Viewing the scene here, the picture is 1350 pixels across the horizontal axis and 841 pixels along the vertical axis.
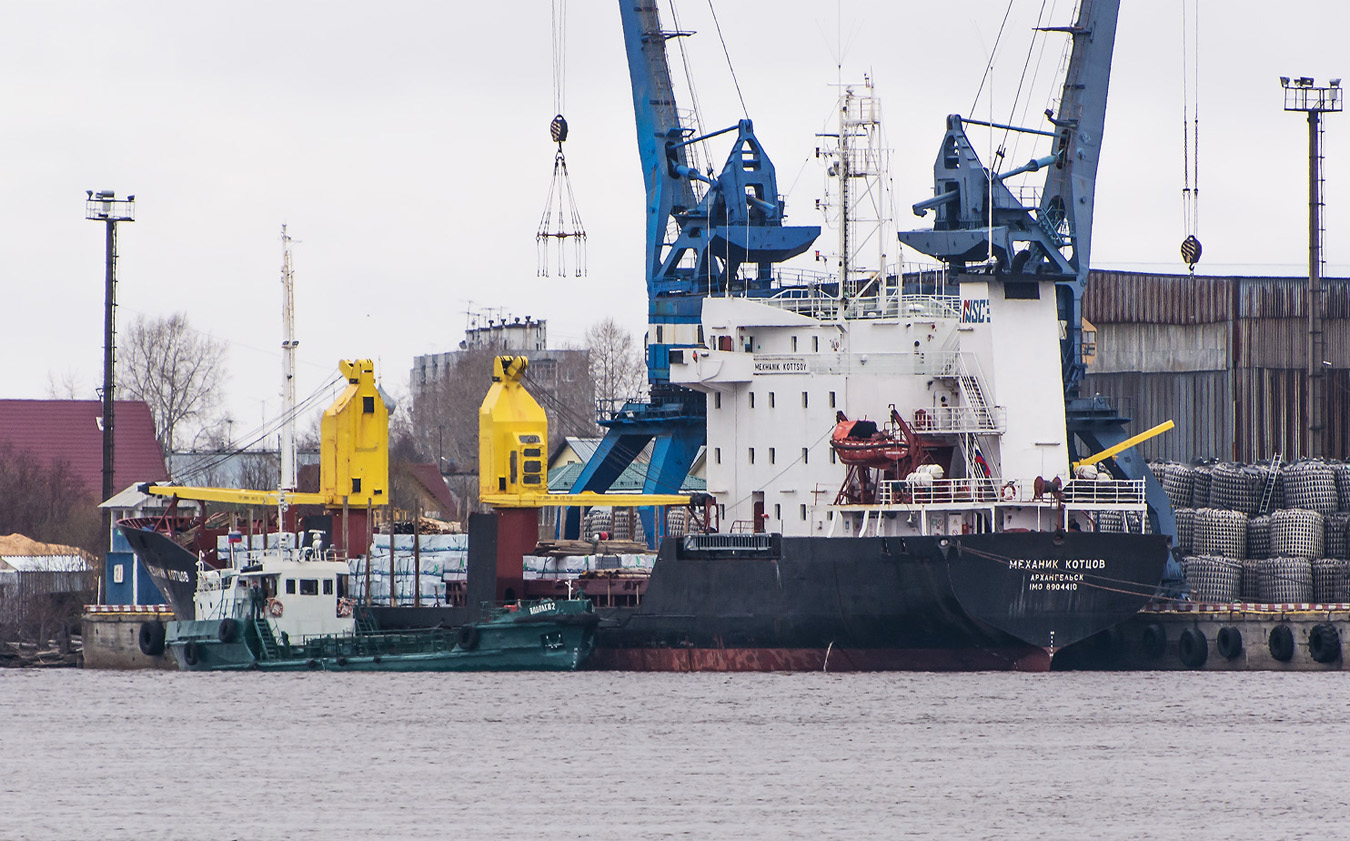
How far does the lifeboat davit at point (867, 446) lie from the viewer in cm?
5234

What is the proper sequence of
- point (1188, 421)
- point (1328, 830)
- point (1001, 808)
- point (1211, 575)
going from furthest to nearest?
point (1188, 421), point (1211, 575), point (1001, 808), point (1328, 830)

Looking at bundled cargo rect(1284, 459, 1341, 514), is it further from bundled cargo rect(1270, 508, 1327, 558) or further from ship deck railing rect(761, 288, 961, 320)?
ship deck railing rect(761, 288, 961, 320)

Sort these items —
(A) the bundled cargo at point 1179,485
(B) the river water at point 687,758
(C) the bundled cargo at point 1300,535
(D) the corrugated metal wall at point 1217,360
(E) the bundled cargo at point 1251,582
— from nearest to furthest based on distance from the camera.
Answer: (B) the river water at point 687,758
(C) the bundled cargo at point 1300,535
(E) the bundled cargo at point 1251,582
(A) the bundled cargo at point 1179,485
(D) the corrugated metal wall at point 1217,360

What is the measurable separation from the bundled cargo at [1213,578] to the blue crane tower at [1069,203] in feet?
3.42

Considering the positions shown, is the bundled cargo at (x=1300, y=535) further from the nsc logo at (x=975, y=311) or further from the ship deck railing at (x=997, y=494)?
the nsc logo at (x=975, y=311)

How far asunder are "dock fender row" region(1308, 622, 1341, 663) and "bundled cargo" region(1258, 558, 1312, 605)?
4648mm

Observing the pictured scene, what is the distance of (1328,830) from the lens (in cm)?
3228

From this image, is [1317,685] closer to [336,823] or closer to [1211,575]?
[1211,575]

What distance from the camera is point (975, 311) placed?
54.5 m

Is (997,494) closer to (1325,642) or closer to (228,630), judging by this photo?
(1325,642)

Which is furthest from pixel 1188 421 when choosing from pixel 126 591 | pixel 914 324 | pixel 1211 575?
pixel 126 591

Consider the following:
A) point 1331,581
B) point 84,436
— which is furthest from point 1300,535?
point 84,436

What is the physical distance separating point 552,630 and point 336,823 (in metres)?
20.5

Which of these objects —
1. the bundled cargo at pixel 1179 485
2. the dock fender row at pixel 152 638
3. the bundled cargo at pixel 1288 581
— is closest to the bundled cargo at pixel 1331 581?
the bundled cargo at pixel 1288 581
